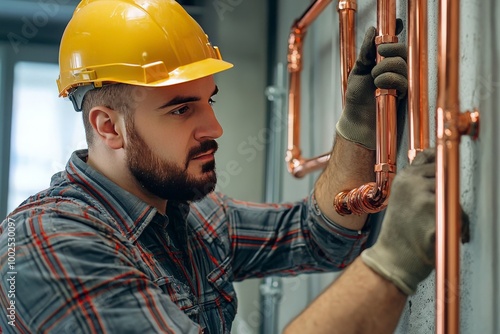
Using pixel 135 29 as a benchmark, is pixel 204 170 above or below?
below

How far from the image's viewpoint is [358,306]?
85 cm

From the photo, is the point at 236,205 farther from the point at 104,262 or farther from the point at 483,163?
the point at 483,163

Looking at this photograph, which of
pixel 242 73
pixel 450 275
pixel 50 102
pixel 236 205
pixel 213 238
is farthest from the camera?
pixel 50 102

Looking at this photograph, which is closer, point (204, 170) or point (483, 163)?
point (483, 163)

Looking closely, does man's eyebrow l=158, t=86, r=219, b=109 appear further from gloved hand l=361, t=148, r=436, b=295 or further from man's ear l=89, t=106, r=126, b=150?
gloved hand l=361, t=148, r=436, b=295

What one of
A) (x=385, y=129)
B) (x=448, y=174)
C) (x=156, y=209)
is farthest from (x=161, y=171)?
(x=448, y=174)

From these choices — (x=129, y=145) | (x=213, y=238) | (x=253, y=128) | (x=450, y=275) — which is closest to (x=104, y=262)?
(x=129, y=145)

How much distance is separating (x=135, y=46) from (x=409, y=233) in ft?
2.18

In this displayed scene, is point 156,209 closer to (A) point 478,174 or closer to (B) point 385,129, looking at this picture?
(B) point 385,129

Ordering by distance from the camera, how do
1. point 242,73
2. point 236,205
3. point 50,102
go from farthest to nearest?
point 50,102 < point 242,73 < point 236,205

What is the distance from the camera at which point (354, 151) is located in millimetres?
1220

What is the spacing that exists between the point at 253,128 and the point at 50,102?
0.95 meters

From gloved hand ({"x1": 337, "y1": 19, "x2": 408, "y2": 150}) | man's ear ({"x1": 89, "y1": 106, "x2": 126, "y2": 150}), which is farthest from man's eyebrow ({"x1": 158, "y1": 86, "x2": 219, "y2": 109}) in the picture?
gloved hand ({"x1": 337, "y1": 19, "x2": 408, "y2": 150})

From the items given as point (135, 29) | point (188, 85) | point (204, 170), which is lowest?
point (204, 170)
